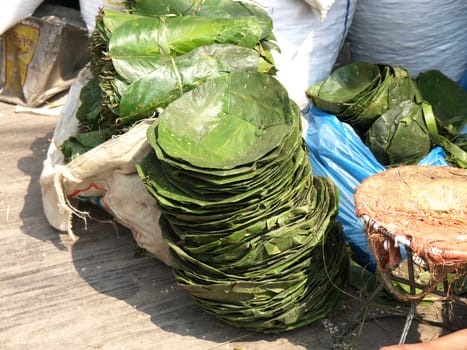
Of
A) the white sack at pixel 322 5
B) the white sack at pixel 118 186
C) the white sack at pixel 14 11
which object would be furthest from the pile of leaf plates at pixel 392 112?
the white sack at pixel 14 11

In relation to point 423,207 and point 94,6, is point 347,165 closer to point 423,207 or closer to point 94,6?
point 423,207

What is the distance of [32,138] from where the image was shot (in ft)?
14.1

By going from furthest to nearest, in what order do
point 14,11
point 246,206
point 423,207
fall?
point 14,11 → point 246,206 → point 423,207

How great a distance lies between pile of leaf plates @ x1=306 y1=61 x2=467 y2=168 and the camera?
10.8ft

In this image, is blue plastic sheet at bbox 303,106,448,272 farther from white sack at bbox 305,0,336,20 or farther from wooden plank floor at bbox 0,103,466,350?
white sack at bbox 305,0,336,20

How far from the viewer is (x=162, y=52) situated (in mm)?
3123

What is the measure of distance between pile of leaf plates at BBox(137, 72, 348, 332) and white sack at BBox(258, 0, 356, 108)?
2.18 feet

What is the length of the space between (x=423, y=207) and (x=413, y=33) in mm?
1533

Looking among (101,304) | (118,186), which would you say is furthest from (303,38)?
(101,304)

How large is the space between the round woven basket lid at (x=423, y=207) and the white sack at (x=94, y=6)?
5.30 ft

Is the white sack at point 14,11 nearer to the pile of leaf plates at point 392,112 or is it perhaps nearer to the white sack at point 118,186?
the white sack at point 118,186

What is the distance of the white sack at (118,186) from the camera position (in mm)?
3023

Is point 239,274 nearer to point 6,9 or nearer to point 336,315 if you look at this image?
point 336,315

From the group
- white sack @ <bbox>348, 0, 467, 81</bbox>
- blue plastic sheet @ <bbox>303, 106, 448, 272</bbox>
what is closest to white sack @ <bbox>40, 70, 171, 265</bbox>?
blue plastic sheet @ <bbox>303, 106, 448, 272</bbox>
